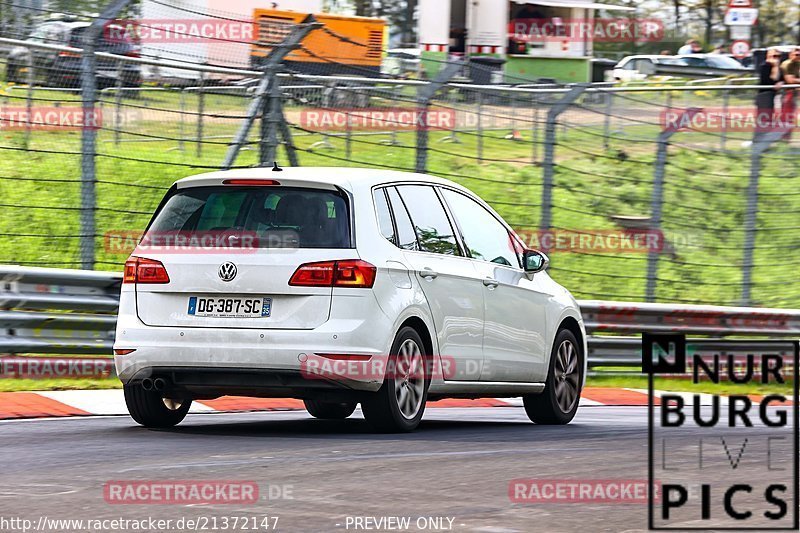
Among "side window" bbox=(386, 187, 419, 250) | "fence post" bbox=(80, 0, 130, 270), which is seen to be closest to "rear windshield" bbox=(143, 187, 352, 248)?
"side window" bbox=(386, 187, 419, 250)

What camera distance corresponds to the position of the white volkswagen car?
866 cm

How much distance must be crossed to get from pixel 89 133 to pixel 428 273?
162 inches

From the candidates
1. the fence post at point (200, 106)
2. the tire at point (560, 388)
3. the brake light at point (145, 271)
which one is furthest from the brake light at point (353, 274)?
the fence post at point (200, 106)

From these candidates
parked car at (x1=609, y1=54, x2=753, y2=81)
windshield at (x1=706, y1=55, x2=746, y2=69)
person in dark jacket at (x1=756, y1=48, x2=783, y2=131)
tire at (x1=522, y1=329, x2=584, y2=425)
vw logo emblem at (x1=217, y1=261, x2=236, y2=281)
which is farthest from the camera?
windshield at (x1=706, y1=55, x2=746, y2=69)

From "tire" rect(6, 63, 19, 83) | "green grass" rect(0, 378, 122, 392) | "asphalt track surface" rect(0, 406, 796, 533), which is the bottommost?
"green grass" rect(0, 378, 122, 392)

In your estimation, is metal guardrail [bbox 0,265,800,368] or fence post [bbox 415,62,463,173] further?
fence post [bbox 415,62,463,173]

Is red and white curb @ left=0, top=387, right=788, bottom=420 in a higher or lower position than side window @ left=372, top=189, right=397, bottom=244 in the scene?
lower

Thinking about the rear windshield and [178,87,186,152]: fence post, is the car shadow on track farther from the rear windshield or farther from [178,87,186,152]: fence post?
[178,87,186,152]: fence post

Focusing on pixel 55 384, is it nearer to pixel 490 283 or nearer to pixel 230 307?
pixel 230 307

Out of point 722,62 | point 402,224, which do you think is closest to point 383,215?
point 402,224

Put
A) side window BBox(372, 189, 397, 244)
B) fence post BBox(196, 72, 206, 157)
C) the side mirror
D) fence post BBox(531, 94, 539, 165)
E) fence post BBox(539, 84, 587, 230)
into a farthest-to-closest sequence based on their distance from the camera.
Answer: fence post BBox(531, 94, 539, 165) → fence post BBox(539, 84, 587, 230) → fence post BBox(196, 72, 206, 157) → the side mirror → side window BBox(372, 189, 397, 244)

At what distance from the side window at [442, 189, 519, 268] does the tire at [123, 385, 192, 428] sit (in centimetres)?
208

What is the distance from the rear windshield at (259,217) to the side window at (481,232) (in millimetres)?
1354

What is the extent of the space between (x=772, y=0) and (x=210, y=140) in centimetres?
4752
